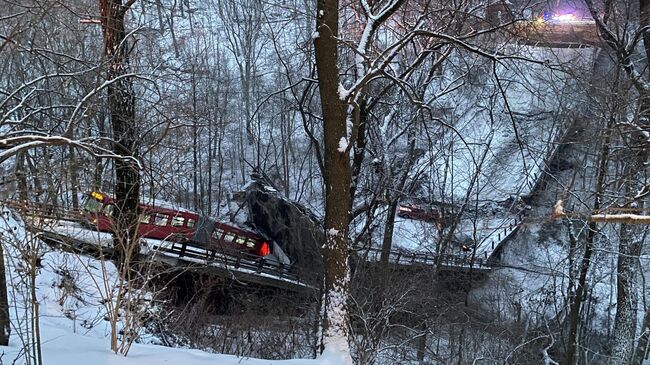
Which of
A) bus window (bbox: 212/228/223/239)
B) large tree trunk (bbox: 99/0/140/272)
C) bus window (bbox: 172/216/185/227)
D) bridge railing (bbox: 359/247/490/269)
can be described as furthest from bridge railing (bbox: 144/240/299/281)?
large tree trunk (bbox: 99/0/140/272)

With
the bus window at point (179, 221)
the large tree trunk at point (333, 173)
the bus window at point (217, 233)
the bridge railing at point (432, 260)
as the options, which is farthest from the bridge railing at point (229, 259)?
the large tree trunk at point (333, 173)

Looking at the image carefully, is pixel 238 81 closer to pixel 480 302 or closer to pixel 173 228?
pixel 173 228

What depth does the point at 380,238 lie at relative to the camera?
18.2m

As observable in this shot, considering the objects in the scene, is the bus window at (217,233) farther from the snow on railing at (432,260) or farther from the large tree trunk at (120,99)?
the large tree trunk at (120,99)

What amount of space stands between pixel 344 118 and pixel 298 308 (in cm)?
926

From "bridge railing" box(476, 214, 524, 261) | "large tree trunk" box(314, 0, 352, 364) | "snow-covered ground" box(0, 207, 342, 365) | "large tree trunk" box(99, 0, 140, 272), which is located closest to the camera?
"snow-covered ground" box(0, 207, 342, 365)

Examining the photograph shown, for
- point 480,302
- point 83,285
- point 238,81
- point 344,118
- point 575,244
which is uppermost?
point 238,81

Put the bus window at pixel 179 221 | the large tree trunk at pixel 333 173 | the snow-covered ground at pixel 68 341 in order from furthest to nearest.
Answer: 1. the bus window at pixel 179 221
2. the large tree trunk at pixel 333 173
3. the snow-covered ground at pixel 68 341

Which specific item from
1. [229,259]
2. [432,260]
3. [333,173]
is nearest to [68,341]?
[333,173]

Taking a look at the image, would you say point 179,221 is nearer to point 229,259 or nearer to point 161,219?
point 161,219

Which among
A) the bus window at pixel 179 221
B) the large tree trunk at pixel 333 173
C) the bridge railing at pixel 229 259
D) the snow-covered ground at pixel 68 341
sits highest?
the large tree trunk at pixel 333 173

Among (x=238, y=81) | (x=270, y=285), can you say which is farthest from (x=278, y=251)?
(x=238, y=81)

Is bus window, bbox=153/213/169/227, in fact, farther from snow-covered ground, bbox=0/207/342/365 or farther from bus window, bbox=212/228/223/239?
snow-covered ground, bbox=0/207/342/365

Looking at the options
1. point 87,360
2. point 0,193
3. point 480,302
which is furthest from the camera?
point 480,302
